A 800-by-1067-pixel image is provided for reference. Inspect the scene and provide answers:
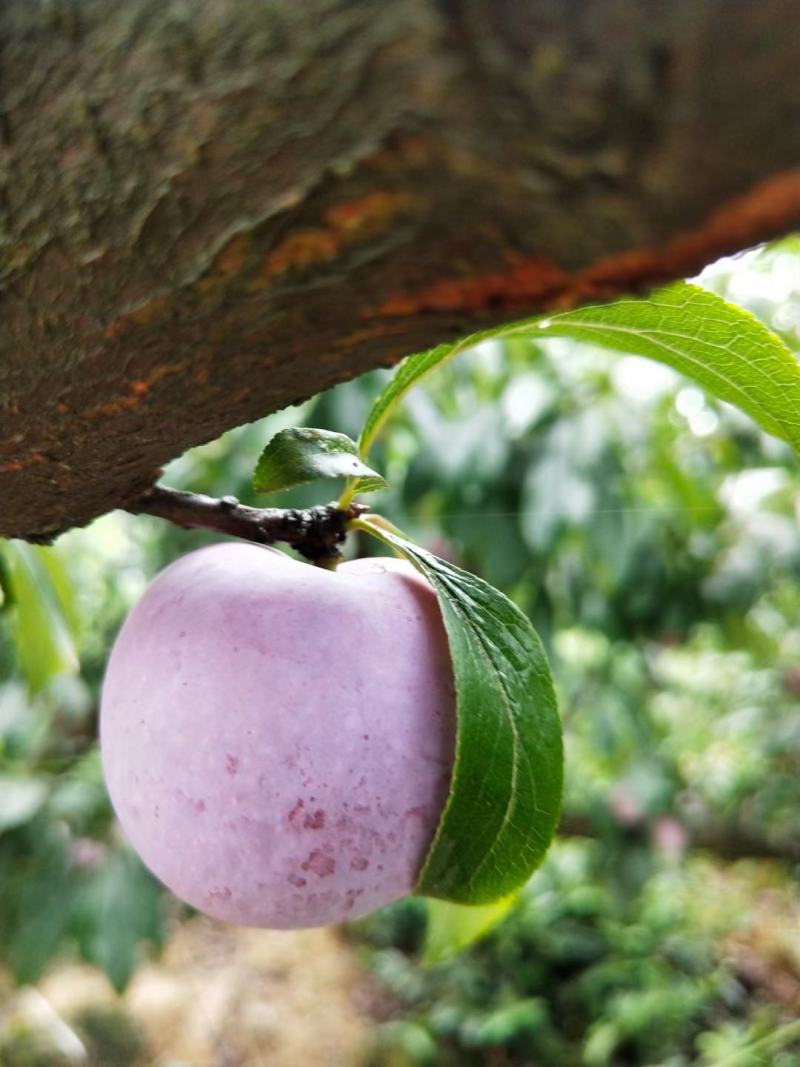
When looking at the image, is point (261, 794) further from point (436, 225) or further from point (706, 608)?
point (706, 608)

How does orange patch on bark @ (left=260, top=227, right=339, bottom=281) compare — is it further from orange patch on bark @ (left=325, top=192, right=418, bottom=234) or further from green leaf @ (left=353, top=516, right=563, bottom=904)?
green leaf @ (left=353, top=516, right=563, bottom=904)

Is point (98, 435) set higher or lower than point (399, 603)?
higher

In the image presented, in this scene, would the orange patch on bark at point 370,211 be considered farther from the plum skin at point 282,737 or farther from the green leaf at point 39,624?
the green leaf at point 39,624

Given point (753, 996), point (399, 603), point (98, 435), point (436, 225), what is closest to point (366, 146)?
point (436, 225)

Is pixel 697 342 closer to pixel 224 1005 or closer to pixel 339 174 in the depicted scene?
pixel 339 174

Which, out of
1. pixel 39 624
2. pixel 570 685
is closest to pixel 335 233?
pixel 39 624

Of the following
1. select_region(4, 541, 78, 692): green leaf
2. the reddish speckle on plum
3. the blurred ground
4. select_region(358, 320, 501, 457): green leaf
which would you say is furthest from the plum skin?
the blurred ground
